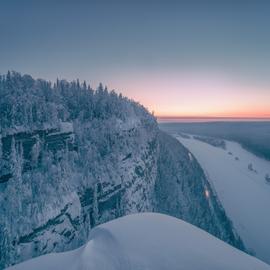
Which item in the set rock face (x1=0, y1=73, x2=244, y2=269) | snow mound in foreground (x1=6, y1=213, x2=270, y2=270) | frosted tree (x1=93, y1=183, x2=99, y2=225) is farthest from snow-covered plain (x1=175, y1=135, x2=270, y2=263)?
snow mound in foreground (x1=6, y1=213, x2=270, y2=270)

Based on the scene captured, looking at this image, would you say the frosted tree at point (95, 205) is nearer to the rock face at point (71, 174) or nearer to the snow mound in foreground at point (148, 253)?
the rock face at point (71, 174)

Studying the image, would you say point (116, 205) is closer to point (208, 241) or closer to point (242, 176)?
point (208, 241)

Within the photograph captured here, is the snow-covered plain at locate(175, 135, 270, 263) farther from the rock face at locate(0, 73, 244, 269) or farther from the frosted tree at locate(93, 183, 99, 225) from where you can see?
the frosted tree at locate(93, 183, 99, 225)

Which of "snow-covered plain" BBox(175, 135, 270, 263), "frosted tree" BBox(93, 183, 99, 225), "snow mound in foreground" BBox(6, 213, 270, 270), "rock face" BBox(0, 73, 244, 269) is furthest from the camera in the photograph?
"snow-covered plain" BBox(175, 135, 270, 263)

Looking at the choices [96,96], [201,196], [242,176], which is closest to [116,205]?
[96,96]

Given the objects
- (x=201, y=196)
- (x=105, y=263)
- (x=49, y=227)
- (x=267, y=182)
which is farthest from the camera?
(x=267, y=182)

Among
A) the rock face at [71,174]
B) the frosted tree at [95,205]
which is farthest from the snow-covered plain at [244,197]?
the frosted tree at [95,205]

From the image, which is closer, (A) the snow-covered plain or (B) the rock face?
(B) the rock face
